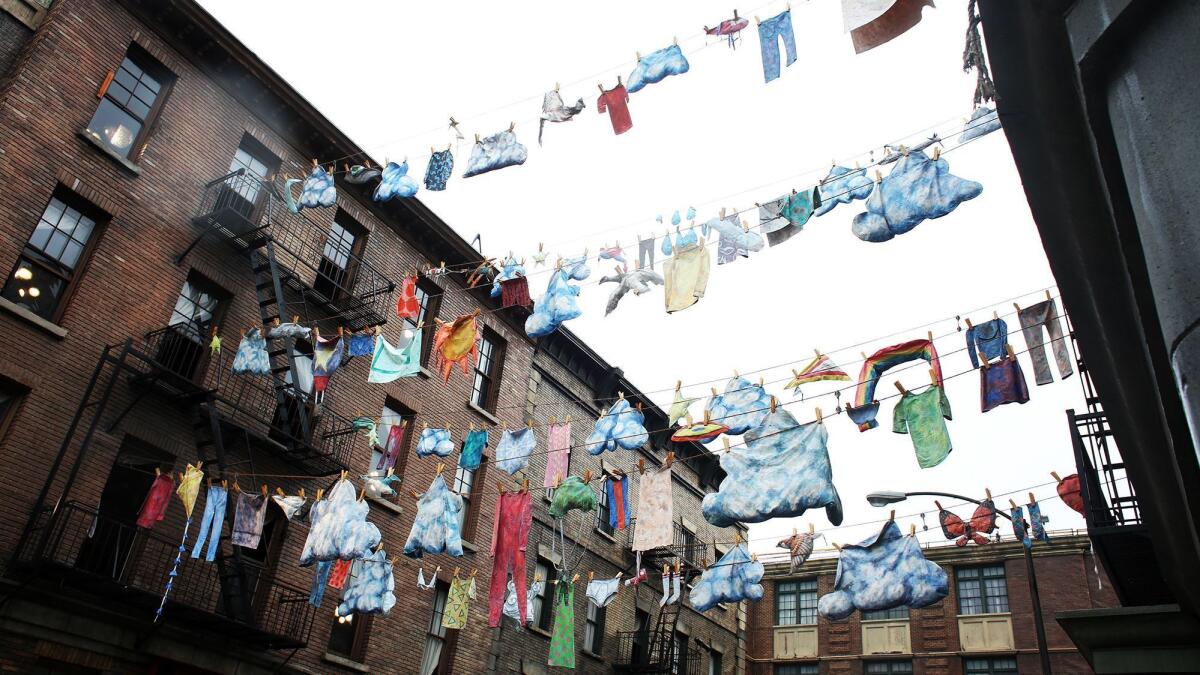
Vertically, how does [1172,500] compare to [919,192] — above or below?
below

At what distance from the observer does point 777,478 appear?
39.9 feet

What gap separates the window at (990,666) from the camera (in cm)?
3017

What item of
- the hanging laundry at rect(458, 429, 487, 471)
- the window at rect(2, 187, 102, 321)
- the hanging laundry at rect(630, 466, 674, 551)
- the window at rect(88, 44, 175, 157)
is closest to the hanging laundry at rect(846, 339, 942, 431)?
the hanging laundry at rect(630, 466, 674, 551)

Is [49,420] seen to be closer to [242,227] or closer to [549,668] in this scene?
[242,227]

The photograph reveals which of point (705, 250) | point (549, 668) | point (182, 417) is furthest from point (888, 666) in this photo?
point (182, 417)

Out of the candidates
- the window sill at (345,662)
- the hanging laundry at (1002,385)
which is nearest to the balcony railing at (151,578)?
the window sill at (345,662)

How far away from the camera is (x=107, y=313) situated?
15000 millimetres

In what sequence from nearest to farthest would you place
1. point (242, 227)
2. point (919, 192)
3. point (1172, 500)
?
1. point (1172, 500)
2. point (919, 192)
3. point (242, 227)

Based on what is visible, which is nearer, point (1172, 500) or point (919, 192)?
point (1172, 500)

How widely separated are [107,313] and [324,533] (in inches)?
224

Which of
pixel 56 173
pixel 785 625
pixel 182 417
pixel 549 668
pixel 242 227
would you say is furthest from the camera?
pixel 785 625

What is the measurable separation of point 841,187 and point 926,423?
149 inches

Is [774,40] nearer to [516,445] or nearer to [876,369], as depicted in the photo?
[876,369]

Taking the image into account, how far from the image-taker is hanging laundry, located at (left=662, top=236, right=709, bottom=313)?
536 inches
